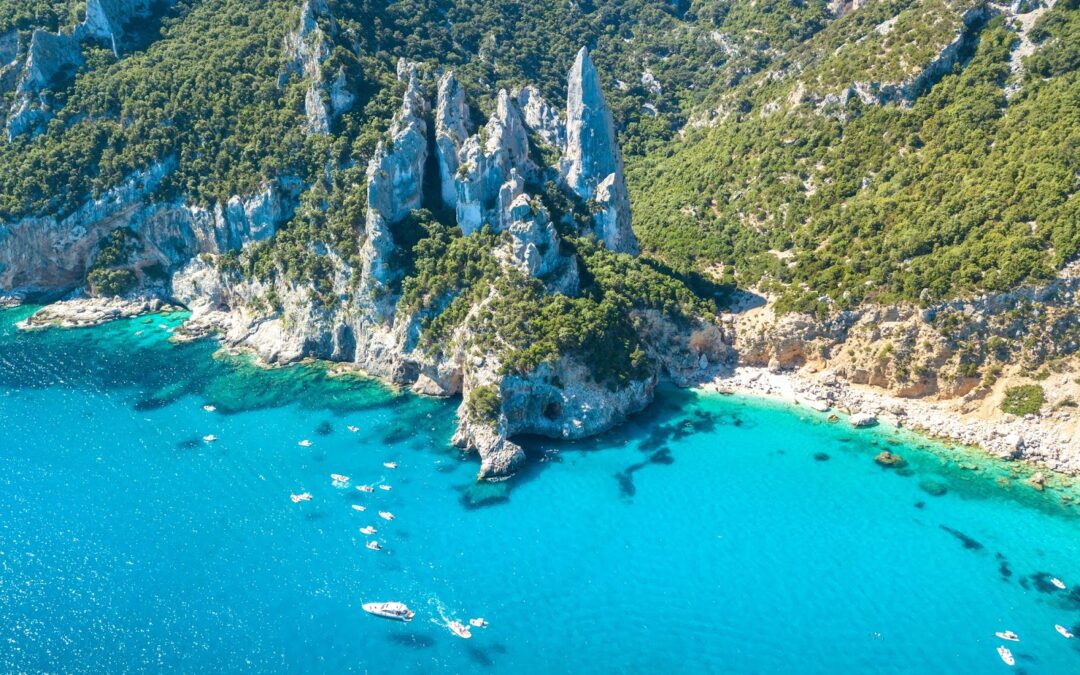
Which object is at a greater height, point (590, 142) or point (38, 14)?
point (38, 14)

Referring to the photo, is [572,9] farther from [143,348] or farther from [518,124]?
[143,348]

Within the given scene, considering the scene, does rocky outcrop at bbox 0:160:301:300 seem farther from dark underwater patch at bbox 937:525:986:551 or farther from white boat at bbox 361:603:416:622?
dark underwater patch at bbox 937:525:986:551

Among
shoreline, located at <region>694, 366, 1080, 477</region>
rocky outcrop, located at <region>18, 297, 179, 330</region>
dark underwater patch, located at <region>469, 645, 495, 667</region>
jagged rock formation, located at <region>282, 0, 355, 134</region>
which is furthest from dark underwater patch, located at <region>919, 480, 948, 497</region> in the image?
rocky outcrop, located at <region>18, 297, 179, 330</region>

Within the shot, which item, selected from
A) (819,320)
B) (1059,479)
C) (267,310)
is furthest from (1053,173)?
(267,310)

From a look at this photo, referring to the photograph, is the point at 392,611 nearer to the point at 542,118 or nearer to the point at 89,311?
the point at 89,311

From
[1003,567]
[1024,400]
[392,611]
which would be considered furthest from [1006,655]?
[392,611]

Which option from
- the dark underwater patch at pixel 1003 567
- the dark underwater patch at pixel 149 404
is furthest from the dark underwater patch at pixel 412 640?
the dark underwater patch at pixel 149 404
